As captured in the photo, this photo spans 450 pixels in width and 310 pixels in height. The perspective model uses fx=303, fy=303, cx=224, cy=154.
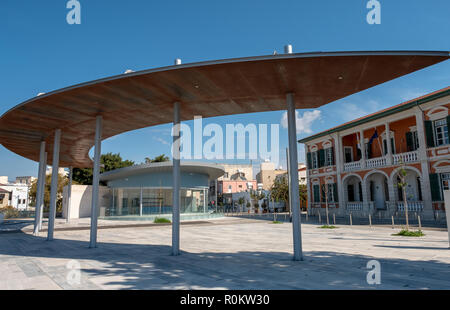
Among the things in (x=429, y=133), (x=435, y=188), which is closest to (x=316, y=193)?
(x=435, y=188)

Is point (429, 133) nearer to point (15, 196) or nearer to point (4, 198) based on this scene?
point (4, 198)

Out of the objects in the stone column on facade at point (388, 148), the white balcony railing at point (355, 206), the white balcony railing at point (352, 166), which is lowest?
the white balcony railing at point (355, 206)

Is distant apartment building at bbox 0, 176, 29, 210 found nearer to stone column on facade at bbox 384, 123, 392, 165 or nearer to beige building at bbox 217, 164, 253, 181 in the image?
Answer: beige building at bbox 217, 164, 253, 181

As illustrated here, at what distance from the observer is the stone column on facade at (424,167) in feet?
69.3

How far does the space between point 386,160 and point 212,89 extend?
71.1ft

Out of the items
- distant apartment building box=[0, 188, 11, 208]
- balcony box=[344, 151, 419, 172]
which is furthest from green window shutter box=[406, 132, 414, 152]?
distant apartment building box=[0, 188, 11, 208]

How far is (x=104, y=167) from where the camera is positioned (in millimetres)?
53969

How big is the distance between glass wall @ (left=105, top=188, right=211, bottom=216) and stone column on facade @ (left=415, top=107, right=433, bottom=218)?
68.1ft

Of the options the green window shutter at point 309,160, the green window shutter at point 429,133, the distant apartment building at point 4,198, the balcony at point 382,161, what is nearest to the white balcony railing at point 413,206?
the balcony at point 382,161

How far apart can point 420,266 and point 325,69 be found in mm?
5117

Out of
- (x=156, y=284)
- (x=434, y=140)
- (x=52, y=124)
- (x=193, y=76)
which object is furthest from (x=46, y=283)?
(x=434, y=140)

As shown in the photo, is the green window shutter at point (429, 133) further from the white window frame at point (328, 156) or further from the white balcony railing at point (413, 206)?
the white window frame at point (328, 156)

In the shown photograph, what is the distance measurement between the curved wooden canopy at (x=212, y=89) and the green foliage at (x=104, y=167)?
3989 centimetres

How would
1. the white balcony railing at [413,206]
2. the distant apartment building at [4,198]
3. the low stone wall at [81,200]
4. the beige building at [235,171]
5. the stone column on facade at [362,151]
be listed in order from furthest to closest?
1. the beige building at [235,171]
2. the distant apartment building at [4,198]
3. the low stone wall at [81,200]
4. the stone column on facade at [362,151]
5. the white balcony railing at [413,206]
